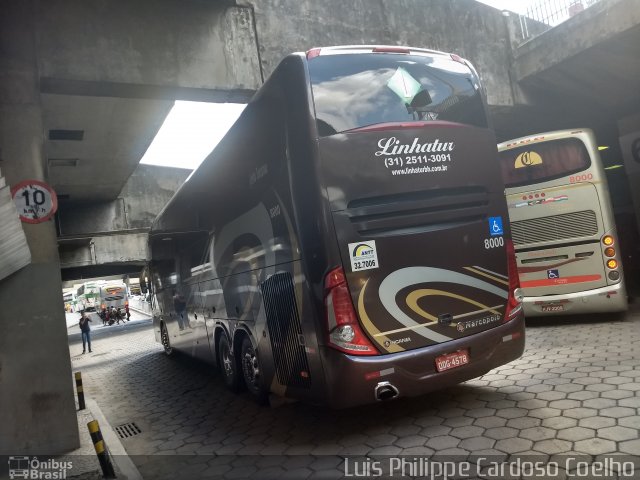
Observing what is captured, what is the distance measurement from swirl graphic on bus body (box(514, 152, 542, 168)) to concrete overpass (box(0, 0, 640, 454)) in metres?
1.82

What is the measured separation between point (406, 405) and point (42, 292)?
434 cm

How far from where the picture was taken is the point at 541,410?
475cm

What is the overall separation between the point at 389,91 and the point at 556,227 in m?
5.52

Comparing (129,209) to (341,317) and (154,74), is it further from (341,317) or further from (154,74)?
(341,317)

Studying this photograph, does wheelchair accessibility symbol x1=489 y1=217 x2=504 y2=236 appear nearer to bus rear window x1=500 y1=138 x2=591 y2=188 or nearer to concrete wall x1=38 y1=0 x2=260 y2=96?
bus rear window x1=500 y1=138 x2=591 y2=188

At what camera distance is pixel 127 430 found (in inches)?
266

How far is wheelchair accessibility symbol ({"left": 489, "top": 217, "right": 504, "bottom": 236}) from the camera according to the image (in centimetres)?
524

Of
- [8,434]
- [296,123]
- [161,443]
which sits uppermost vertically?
[296,123]

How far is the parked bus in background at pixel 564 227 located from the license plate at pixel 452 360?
4.90 m

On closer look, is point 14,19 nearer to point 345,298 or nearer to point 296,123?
point 296,123

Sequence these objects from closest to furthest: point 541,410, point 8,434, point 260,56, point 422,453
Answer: point 422,453 < point 541,410 < point 8,434 < point 260,56

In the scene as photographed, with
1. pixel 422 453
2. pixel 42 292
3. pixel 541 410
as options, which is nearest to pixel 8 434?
pixel 42 292

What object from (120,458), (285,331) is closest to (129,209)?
(120,458)

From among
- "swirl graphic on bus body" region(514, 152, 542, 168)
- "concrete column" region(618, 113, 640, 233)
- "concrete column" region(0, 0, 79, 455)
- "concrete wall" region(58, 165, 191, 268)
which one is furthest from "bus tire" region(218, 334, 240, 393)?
"concrete wall" region(58, 165, 191, 268)
